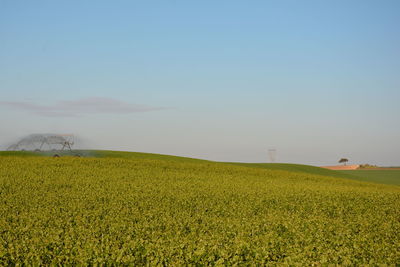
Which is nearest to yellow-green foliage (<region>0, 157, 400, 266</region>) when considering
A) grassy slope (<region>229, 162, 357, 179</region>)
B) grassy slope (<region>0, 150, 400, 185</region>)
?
grassy slope (<region>0, 150, 400, 185</region>)

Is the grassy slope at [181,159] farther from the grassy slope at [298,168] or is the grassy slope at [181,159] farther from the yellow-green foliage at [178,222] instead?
the yellow-green foliage at [178,222]

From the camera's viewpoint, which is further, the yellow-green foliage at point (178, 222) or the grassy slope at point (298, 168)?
the grassy slope at point (298, 168)

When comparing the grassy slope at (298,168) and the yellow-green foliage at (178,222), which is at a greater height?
the grassy slope at (298,168)

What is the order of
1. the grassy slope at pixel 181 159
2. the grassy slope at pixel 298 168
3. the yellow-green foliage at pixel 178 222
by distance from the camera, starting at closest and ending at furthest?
1. the yellow-green foliage at pixel 178 222
2. the grassy slope at pixel 181 159
3. the grassy slope at pixel 298 168

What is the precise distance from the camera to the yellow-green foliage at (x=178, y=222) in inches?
386

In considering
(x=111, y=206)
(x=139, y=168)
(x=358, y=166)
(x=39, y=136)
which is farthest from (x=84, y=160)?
(x=358, y=166)

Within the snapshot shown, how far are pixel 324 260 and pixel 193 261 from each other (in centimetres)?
270

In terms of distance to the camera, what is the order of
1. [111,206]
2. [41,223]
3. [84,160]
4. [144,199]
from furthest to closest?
[84,160], [144,199], [111,206], [41,223]

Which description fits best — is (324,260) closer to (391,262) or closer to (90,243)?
(391,262)

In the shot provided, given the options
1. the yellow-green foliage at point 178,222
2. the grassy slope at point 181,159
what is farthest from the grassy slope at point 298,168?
the yellow-green foliage at point 178,222

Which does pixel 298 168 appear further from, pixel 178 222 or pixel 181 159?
pixel 178 222

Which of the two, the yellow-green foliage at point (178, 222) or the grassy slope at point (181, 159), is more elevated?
the grassy slope at point (181, 159)

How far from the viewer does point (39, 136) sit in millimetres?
50969

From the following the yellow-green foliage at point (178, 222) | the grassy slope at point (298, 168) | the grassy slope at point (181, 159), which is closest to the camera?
the yellow-green foliage at point (178, 222)
